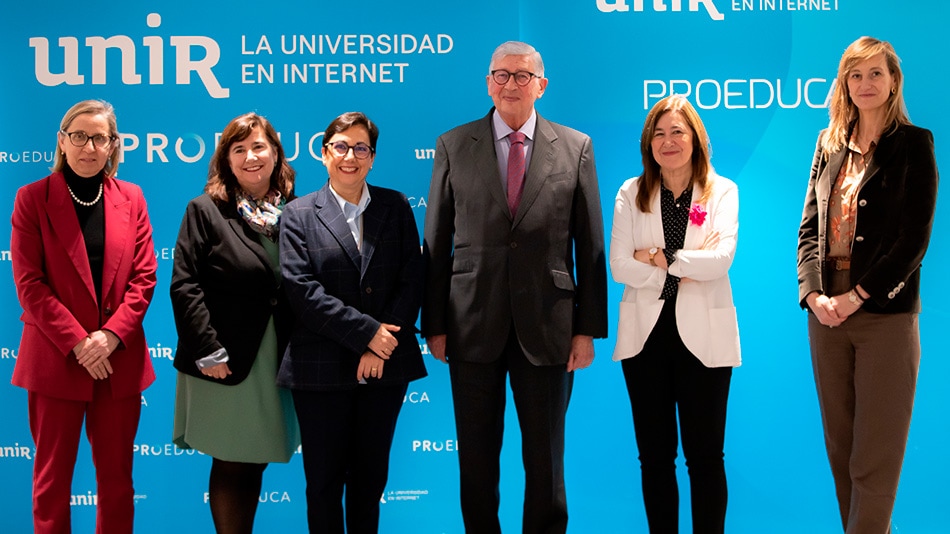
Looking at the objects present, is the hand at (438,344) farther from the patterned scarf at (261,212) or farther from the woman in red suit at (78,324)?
the woman in red suit at (78,324)

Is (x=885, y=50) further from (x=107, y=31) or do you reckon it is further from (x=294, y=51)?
(x=107, y=31)

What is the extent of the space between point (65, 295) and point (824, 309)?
267cm

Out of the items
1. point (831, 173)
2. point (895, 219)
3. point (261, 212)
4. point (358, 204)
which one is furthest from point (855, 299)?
point (261, 212)

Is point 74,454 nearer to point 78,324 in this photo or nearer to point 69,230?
point 78,324

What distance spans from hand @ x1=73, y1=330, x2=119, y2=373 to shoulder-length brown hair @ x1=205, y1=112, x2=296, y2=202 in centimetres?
63

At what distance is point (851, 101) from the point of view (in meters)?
3.19

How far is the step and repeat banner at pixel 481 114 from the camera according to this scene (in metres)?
4.02

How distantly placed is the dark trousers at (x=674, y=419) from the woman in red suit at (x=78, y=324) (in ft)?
5.98

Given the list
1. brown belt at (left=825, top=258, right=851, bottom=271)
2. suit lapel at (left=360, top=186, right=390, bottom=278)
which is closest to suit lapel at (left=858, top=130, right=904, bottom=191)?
brown belt at (left=825, top=258, right=851, bottom=271)

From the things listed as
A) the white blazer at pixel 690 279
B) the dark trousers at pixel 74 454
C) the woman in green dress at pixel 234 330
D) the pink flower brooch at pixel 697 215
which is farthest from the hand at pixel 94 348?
the pink flower brooch at pixel 697 215

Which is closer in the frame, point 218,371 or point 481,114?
point 218,371

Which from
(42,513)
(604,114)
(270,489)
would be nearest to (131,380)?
(42,513)

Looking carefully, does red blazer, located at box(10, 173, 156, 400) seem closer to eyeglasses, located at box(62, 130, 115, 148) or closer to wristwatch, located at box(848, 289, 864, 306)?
eyeglasses, located at box(62, 130, 115, 148)

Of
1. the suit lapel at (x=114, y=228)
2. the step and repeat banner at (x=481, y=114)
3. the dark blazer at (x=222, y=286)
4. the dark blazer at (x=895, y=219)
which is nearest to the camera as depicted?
the dark blazer at (x=895, y=219)
